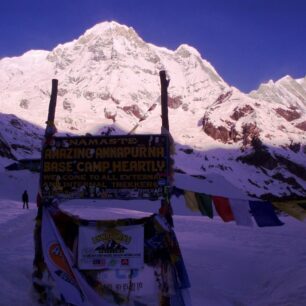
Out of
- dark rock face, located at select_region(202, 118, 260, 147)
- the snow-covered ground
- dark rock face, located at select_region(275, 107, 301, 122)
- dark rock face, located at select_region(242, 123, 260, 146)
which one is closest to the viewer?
the snow-covered ground

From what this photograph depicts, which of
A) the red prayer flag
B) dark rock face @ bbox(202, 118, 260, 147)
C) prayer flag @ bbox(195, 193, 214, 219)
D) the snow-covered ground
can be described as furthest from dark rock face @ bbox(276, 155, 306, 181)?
prayer flag @ bbox(195, 193, 214, 219)

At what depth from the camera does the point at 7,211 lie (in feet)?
88.1

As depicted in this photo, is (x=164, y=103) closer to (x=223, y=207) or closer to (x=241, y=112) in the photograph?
(x=223, y=207)

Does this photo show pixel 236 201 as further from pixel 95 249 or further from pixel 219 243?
pixel 219 243

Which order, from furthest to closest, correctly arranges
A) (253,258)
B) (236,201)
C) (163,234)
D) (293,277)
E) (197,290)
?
(253,258) < (293,277) < (197,290) < (236,201) < (163,234)

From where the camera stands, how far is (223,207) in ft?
32.1

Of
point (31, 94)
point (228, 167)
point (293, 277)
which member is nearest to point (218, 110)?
point (228, 167)

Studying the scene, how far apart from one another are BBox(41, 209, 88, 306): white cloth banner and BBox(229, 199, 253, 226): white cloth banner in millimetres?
3623

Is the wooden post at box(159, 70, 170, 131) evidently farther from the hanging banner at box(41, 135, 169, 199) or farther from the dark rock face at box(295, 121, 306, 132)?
the dark rock face at box(295, 121, 306, 132)

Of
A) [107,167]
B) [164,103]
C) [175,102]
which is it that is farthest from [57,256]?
[175,102]

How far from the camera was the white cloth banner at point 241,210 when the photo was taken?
9698 mm

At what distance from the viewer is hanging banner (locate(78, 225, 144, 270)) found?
9.20 metres

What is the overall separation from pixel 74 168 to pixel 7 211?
61.8 feet

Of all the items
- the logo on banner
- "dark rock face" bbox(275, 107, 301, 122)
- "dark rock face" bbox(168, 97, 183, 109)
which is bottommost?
the logo on banner
